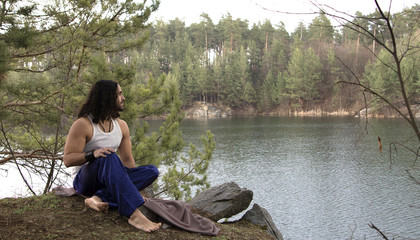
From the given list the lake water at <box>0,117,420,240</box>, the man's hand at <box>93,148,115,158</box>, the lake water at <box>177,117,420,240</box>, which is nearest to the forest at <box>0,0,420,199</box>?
the lake water at <box>0,117,420,240</box>

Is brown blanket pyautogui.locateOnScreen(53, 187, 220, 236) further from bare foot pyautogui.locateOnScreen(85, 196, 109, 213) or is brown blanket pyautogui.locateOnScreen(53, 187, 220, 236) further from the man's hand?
Answer: the man's hand

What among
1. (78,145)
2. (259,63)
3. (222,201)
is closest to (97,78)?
(222,201)

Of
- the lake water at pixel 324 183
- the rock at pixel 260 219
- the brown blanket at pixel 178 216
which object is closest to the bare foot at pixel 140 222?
the brown blanket at pixel 178 216

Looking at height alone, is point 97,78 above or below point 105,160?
above

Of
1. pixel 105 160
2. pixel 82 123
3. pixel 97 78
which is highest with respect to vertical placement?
pixel 97 78

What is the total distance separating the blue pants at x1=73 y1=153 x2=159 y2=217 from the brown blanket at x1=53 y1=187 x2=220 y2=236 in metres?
0.19

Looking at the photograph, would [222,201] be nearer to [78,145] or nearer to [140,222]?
[140,222]

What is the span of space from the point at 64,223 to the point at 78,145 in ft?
1.68

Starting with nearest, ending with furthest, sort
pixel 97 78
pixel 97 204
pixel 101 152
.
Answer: pixel 101 152 < pixel 97 204 < pixel 97 78

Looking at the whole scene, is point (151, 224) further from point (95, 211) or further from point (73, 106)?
point (73, 106)

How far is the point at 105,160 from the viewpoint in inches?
98.2

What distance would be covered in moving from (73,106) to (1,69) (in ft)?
7.90

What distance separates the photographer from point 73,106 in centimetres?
567

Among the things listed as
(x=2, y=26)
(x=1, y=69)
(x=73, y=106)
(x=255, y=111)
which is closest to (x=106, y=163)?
(x=1, y=69)
